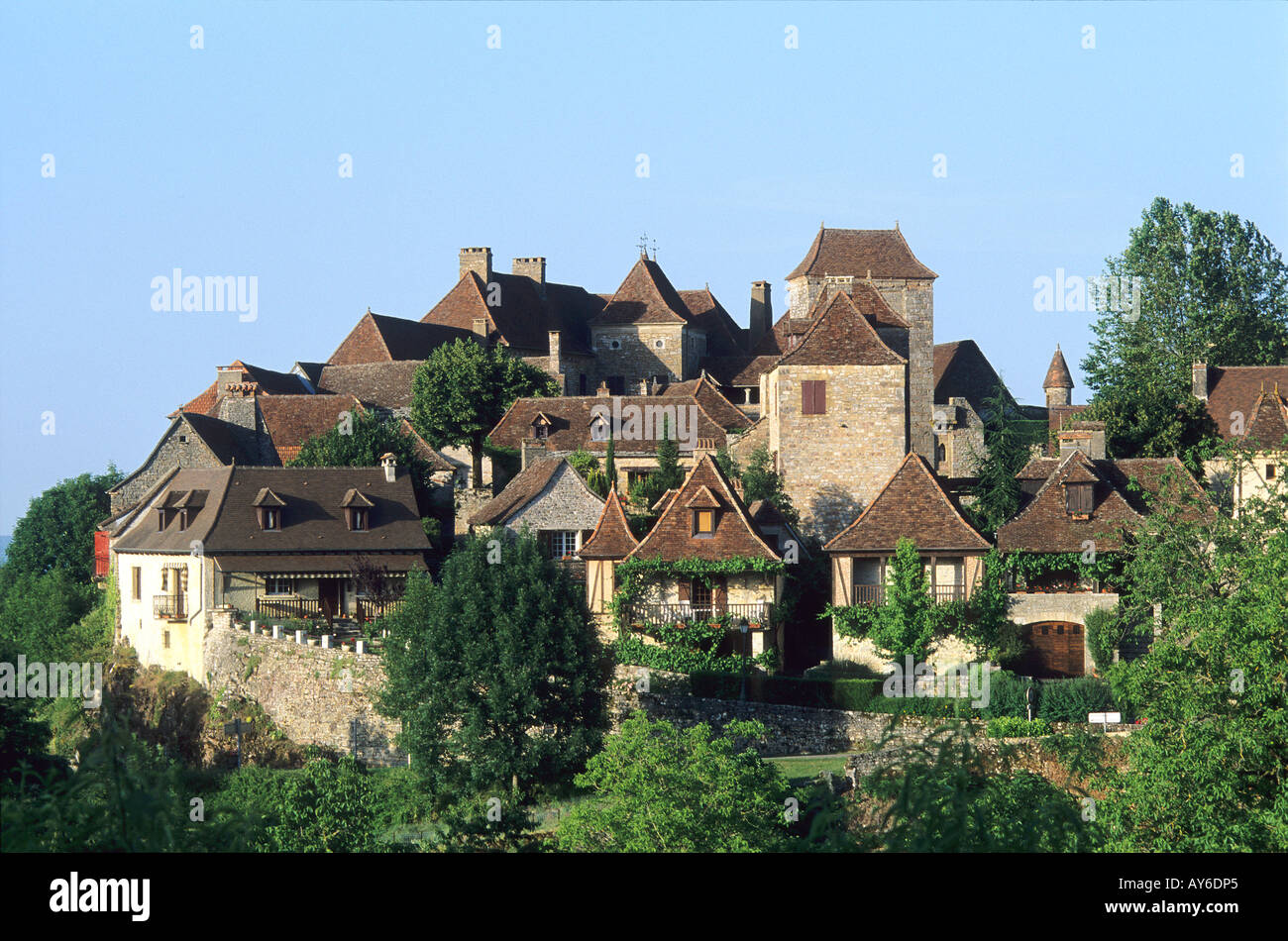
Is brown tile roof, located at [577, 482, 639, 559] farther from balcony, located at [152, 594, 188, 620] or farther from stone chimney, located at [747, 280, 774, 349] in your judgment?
stone chimney, located at [747, 280, 774, 349]

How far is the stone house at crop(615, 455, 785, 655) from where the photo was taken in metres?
37.9

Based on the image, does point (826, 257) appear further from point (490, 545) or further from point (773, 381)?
point (490, 545)

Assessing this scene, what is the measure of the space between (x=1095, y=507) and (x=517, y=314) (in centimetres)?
4381

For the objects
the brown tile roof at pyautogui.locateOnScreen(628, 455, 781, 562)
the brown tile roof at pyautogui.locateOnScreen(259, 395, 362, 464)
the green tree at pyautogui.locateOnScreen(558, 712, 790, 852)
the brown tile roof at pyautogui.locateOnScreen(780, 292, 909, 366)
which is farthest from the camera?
the brown tile roof at pyautogui.locateOnScreen(259, 395, 362, 464)

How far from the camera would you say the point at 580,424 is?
56.0 metres

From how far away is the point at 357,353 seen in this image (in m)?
73.0

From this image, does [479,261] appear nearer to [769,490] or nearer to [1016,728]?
[769,490]

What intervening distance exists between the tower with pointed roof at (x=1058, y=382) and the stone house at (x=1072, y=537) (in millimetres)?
37386

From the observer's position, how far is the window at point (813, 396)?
146 feet

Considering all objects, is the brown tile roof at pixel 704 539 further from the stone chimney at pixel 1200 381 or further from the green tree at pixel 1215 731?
the stone chimney at pixel 1200 381

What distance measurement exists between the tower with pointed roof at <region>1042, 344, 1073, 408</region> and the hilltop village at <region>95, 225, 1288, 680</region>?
1132cm

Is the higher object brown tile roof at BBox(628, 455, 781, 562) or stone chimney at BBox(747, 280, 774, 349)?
stone chimney at BBox(747, 280, 774, 349)

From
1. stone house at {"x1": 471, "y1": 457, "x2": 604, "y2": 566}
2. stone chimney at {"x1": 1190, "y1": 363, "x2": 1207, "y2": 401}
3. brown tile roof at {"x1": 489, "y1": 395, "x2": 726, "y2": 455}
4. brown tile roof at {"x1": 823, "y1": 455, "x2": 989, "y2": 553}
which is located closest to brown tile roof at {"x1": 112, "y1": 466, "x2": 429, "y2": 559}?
stone house at {"x1": 471, "y1": 457, "x2": 604, "y2": 566}

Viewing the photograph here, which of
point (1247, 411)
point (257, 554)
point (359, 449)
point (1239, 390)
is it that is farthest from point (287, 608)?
point (1239, 390)
